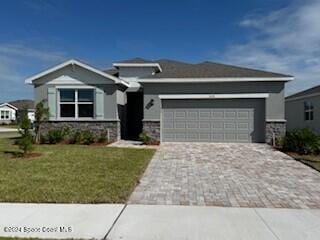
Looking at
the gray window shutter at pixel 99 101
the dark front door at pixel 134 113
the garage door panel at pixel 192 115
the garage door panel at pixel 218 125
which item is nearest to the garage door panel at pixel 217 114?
the garage door panel at pixel 218 125

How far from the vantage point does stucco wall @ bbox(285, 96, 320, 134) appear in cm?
2303

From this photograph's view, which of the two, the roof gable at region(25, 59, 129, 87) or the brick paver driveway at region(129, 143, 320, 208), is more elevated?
Result: the roof gable at region(25, 59, 129, 87)

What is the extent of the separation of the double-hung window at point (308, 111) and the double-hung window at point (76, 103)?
15.6 m

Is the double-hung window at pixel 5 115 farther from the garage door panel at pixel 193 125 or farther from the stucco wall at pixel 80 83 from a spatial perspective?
the garage door panel at pixel 193 125

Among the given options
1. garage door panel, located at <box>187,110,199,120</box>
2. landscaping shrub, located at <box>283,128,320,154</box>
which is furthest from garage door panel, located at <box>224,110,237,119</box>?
landscaping shrub, located at <box>283,128,320,154</box>

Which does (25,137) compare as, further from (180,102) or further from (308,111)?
(308,111)

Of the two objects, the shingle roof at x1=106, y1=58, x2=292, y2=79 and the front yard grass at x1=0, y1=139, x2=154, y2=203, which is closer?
the front yard grass at x1=0, y1=139, x2=154, y2=203

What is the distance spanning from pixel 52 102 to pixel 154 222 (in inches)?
598

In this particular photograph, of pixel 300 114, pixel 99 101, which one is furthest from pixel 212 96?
pixel 300 114

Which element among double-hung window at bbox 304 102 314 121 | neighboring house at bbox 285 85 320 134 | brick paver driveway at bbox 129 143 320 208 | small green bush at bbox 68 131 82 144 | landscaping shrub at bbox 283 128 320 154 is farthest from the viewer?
double-hung window at bbox 304 102 314 121

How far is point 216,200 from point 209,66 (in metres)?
15.3

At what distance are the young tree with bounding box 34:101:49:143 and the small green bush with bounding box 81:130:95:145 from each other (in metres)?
2.42

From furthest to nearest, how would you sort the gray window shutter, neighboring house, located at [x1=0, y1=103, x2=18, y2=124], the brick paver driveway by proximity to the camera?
neighboring house, located at [x1=0, y1=103, x2=18, y2=124] → the gray window shutter → the brick paver driveway

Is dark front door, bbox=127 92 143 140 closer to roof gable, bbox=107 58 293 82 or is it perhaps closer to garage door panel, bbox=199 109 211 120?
roof gable, bbox=107 58 293 82
